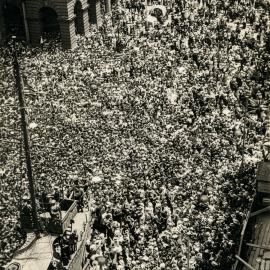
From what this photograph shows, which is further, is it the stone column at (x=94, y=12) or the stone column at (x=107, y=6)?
Answer: the stone column at (x=107, y=6)

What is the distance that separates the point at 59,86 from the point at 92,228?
51.5 ft

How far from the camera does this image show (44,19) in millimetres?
46250

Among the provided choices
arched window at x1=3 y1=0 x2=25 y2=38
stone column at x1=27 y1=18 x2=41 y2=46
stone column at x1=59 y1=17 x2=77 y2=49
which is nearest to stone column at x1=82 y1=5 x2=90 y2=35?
stone column at x1=59 y1=17 x2=77 y2=49

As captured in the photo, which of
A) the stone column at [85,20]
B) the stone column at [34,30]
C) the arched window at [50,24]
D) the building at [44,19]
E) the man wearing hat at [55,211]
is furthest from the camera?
the stone column at [85,20]

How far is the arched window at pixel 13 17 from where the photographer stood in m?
45.0

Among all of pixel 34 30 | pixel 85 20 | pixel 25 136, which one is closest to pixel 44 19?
pixel 34 30

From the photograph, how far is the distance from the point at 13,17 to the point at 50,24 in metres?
3.24

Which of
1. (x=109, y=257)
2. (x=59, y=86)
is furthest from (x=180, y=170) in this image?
(x=59, y=86)

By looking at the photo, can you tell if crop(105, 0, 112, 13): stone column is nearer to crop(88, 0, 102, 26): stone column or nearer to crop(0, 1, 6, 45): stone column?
crop(88, 0, 102, 26): stone column

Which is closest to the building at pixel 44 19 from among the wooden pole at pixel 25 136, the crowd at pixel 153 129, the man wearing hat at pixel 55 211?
the crowd at pixel 153 129

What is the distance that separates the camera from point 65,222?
79.0 ft

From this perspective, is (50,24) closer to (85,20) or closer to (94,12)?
(85,20)

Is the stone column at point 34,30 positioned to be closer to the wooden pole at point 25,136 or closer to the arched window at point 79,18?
the arched window at point 79,18

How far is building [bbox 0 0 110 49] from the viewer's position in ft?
143
